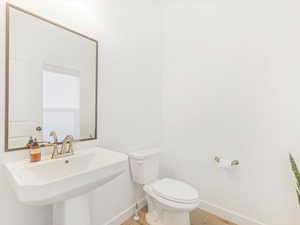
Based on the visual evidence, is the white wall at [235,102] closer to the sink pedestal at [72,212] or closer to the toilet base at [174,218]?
the toilet base at [174,218]

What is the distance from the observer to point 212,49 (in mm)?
1816

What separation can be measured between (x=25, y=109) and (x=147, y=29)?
4.96 ft

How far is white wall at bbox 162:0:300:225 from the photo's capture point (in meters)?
1.43

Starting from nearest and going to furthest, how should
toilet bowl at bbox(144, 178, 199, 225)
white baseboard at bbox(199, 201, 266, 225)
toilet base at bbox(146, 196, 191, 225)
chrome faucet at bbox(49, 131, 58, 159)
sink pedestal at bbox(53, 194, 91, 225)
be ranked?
sink pedestal at bbox(53, 194, 91, 225)
chrome faucet at bbox(49, 131, 58, 159)
toilet bowl at bbox(144, 178, 199, 225)
toilet base at bbox(146, 196, 191, 225)
white baseboard at bbox(199, 201, 266, 225)

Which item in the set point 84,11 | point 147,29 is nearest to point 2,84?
point 84,11

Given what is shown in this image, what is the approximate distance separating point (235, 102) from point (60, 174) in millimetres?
1645

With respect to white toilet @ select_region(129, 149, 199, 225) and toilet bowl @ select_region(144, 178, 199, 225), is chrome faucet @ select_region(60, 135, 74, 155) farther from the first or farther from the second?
toilet bowl @ select_region(144, 178, 199, 225)

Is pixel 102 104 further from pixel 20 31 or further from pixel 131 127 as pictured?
pixel 20 31

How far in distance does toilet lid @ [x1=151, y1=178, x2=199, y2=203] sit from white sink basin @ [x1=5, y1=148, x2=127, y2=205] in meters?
0.56

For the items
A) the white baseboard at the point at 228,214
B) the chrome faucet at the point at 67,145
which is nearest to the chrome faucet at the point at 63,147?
the chrome faucet at the point at 67,145

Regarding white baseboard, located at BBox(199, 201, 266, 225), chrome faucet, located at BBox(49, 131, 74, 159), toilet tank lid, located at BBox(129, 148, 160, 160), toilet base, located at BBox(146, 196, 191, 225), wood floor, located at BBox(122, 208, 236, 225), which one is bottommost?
wood floor, located at BBox(122, 208, 236, 225)

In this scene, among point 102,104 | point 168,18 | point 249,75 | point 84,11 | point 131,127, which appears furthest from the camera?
point 168,18

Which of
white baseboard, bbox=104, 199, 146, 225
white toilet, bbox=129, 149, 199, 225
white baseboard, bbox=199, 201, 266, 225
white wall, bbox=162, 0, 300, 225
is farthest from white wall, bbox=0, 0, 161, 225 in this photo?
white baseboard, bbox=199, 201, 266, 225

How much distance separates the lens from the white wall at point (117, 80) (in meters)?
1.04
